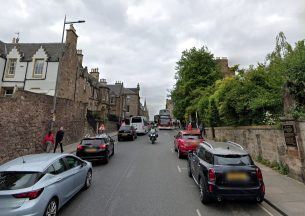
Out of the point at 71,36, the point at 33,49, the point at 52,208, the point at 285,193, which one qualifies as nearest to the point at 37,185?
the point at 52,208

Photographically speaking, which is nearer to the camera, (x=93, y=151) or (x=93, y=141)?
(x=93, y=151)

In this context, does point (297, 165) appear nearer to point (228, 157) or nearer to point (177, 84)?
point (228, 157)

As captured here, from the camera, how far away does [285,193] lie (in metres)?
7.81

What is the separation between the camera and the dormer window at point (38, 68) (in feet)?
85.1

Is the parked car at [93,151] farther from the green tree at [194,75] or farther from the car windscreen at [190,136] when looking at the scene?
the green tree at [194,75]

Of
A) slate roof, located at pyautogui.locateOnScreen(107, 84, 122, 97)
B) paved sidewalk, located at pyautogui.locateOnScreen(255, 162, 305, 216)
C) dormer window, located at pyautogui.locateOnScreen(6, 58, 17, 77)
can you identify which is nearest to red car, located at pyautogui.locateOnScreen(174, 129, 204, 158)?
paved sidewalk, located at pyautogui.locateOnScreen(255, 162, 305, 216)

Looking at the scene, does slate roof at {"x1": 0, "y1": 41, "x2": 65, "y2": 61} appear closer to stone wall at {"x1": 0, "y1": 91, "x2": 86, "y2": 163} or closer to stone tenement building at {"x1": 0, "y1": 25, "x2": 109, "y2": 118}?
stone tenement building at {"x1": 0, "y1": 25, "x2": 109, "y2": 118}

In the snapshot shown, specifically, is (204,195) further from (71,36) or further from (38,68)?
(71,36)

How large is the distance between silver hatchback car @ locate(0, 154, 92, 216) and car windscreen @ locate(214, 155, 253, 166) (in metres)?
4.39

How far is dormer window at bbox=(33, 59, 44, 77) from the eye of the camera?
1022 inches

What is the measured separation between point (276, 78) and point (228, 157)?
870 cm

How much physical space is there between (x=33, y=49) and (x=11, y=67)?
3.49 metres

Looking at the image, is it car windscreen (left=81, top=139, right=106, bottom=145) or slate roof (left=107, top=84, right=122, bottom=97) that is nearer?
car windscreen (left=81, top=139, right=106, bottom=145)

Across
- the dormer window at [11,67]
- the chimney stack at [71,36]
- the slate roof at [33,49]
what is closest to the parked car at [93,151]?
the slate roof at [33,49]
